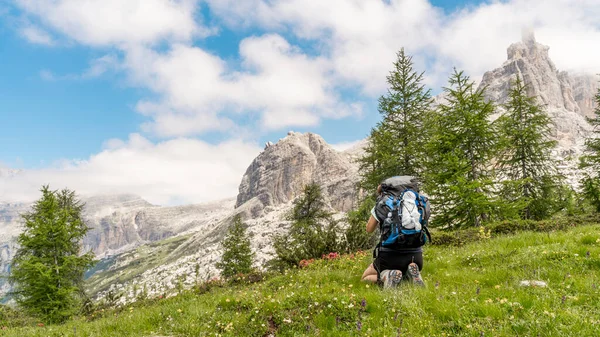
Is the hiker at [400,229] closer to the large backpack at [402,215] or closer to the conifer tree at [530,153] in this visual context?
the large backpack at [402,215]

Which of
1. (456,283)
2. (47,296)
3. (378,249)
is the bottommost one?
(47,296)

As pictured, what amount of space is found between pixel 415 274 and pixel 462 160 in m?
13.8

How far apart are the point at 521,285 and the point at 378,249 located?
236 centimetres

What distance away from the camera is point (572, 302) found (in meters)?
4.19

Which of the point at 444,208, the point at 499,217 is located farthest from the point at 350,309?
the point at 499,217

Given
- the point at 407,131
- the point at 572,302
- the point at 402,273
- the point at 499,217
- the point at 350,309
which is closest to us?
the point at 572,302

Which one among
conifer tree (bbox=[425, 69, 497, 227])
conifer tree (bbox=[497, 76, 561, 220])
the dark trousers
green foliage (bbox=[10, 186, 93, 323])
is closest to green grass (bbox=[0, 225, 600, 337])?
the dark trousers

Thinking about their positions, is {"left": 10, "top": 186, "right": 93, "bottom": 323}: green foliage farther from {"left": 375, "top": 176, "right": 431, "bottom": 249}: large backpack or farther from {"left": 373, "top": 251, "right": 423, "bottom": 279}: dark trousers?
{"left": 375, "top": 176, "right": 431, "bottom": 249}: large backpack

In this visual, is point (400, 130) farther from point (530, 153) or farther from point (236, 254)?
point (236, 254)

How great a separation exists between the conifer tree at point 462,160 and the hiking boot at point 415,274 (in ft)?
39.3

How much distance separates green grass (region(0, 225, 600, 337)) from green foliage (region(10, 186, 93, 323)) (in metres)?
14.2

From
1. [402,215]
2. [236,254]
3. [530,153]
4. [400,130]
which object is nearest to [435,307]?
[402,215]

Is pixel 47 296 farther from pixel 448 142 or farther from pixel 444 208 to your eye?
pixel 448 142

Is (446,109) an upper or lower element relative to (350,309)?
upper
